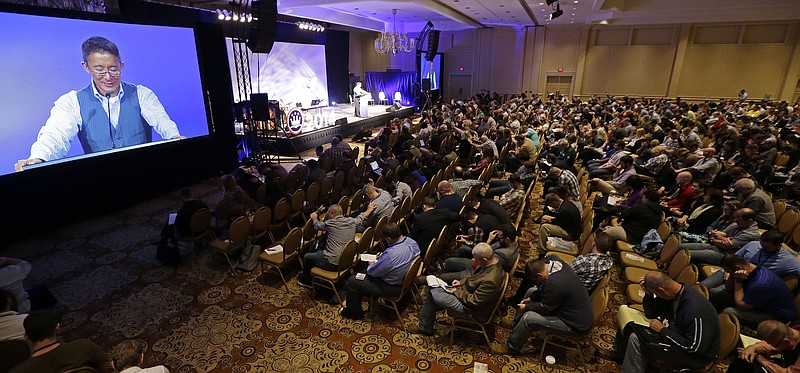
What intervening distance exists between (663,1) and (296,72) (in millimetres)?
16707

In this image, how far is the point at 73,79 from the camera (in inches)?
242

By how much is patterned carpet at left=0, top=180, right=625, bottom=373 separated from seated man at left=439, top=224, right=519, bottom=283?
599 millimetres

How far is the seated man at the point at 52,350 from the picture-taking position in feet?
8.02

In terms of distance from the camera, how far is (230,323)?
4.14 metres

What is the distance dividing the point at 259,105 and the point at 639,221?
8.06 metres

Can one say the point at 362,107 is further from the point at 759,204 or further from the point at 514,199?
the point at 759,204

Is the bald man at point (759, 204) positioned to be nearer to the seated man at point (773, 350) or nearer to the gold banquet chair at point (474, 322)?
the seated man at point (773, 350)

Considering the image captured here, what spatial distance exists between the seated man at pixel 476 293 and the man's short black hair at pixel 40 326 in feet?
9.80

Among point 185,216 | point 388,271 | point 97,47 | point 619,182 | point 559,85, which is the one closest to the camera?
point 388,271

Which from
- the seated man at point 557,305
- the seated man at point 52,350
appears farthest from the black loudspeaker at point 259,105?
the seated man at point 557,305

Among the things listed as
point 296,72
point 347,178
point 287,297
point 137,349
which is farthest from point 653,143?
point 296,72

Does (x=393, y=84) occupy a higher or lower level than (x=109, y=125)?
higher

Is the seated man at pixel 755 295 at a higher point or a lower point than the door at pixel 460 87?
lower

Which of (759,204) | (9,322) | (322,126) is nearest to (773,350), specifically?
(759,204)
